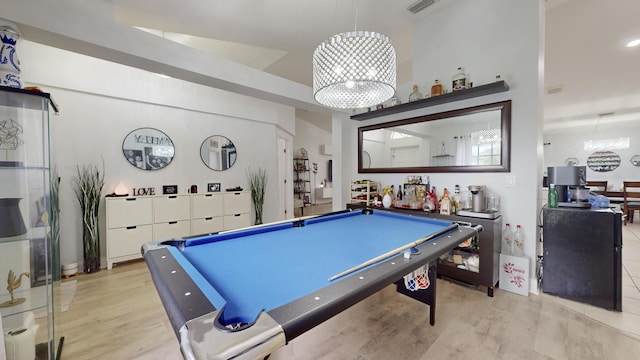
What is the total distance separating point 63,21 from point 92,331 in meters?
2.36

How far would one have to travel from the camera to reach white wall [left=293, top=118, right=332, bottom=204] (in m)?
7.32

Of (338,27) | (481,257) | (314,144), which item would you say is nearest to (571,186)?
(481,257)

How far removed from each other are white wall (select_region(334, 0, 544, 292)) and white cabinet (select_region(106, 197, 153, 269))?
12.3 ft

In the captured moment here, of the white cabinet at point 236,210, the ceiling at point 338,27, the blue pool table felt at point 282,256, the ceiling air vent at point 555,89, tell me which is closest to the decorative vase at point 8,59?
the ceiling at point 338,27

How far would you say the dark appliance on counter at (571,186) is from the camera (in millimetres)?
2268

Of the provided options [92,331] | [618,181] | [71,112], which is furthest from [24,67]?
[618,181]

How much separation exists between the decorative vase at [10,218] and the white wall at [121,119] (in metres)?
1.01

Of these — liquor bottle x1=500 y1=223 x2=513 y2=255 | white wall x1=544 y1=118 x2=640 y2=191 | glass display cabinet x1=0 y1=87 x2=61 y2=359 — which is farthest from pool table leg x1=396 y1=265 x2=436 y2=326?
white wall x1=544 y1=118 x2=640 y2=191

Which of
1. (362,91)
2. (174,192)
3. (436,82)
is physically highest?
(436,82)

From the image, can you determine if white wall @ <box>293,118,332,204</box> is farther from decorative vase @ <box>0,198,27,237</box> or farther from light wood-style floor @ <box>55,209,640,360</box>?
decorative vase @ <box>0,198,27,237</box>

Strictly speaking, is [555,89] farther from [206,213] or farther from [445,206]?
[206,213]

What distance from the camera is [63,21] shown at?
190cm

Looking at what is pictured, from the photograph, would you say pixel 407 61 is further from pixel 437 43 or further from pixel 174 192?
pixel 174 192

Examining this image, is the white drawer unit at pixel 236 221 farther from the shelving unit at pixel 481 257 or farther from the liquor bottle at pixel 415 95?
the liquor bottle at pixel 415 95
